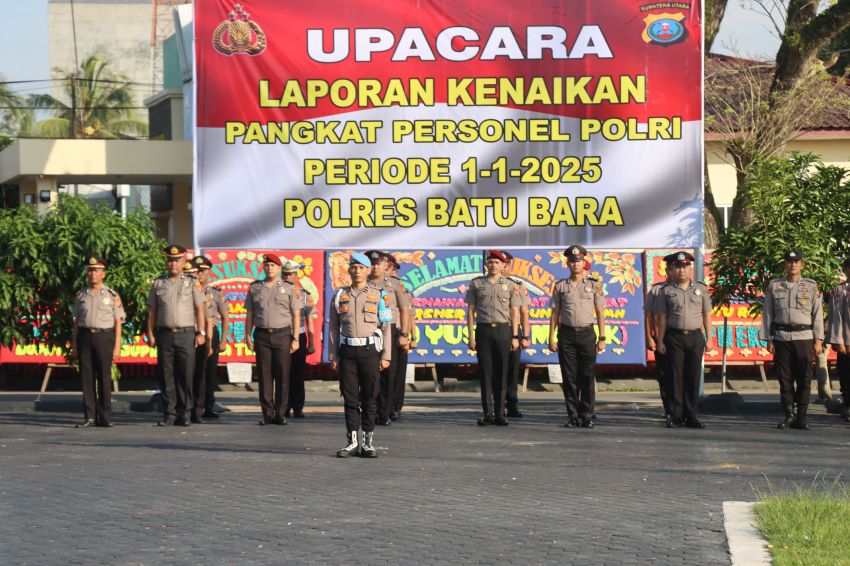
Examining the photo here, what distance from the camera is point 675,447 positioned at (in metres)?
12.7

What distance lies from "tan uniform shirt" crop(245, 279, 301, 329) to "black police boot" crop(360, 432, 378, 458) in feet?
12.0

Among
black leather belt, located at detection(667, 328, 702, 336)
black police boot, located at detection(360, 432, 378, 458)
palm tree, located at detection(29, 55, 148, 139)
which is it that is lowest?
black police boot, located at detection(360, 432, 378, 458)

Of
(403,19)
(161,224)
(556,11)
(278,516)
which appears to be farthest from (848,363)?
(161,224)

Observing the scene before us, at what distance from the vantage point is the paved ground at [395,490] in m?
7.81

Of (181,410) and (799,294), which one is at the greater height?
(799,294)

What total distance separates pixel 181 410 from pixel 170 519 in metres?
6.37

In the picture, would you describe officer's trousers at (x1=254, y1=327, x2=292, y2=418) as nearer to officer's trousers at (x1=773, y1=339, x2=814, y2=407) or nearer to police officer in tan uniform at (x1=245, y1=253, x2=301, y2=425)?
police officer in tan uniform at (x1=245, y1=253, x2=301, y2=425)

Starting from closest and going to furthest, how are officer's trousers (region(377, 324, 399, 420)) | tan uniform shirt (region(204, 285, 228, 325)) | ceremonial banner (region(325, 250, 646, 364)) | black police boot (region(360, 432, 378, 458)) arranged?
black police boot (region(360, 432, 378, 458))
officer's trousers (region(377, 324, 399, 420))
tan uniform shirt (region(204, 285, 228, 325))
ceremonial banner (region(325, 250, 646, 364))

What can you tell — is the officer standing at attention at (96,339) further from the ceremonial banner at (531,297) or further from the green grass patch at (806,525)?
the green grass patch at (806,525)

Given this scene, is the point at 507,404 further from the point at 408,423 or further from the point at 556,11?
the point at 556,11

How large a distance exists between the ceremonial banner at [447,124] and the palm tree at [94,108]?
43.7m

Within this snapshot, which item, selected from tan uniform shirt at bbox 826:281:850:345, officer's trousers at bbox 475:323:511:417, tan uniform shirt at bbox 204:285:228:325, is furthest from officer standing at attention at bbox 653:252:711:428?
tan uniform shirt at bbox 204:285:228:325

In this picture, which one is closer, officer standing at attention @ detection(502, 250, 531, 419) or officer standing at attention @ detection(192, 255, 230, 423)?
officer standing at attention @ detection(502, 250, 531, 419)

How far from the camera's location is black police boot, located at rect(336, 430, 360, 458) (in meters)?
12.0
